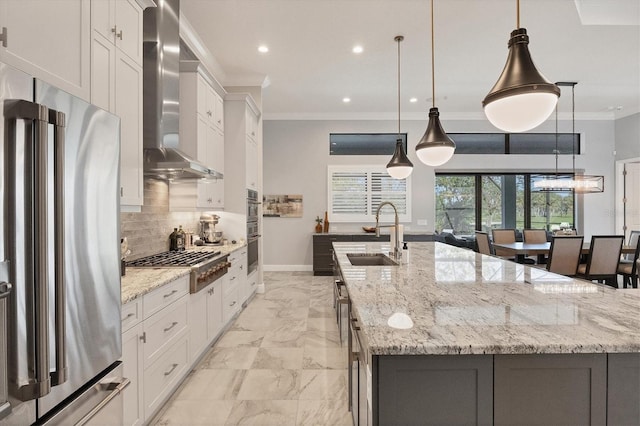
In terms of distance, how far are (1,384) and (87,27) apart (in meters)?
1.65

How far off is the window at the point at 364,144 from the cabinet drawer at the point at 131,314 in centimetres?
575

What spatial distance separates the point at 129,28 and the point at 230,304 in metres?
2.61

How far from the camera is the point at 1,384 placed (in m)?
0.88

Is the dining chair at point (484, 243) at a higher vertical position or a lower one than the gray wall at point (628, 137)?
lower

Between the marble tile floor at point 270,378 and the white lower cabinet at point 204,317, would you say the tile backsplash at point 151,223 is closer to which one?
the white lower cabinet at point 204,317

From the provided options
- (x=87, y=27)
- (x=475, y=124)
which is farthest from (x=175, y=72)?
(x=475, y=124)

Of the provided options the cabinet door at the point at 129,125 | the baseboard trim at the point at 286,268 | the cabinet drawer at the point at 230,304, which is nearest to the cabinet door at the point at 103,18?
the cabinet door at the point at 129,125

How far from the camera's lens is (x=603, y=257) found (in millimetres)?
4289

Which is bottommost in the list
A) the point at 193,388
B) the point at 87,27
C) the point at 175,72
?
the point at 193,388

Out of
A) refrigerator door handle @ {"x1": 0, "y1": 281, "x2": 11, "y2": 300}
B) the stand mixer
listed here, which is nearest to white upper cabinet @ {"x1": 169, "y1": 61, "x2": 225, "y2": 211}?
the stand mixer

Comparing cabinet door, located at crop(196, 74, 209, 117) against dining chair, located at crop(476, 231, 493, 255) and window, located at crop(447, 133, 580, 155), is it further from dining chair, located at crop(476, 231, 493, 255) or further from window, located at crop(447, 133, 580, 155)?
window, located at crop(447, 133, 580, 155)

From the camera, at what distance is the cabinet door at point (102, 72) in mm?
1716

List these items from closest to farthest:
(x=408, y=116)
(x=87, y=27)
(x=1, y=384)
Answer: (x=1, y=384) < (x=87, y=27) < (x=408, y=116)

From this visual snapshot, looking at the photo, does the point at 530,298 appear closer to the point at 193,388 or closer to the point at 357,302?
the point at 357,302
